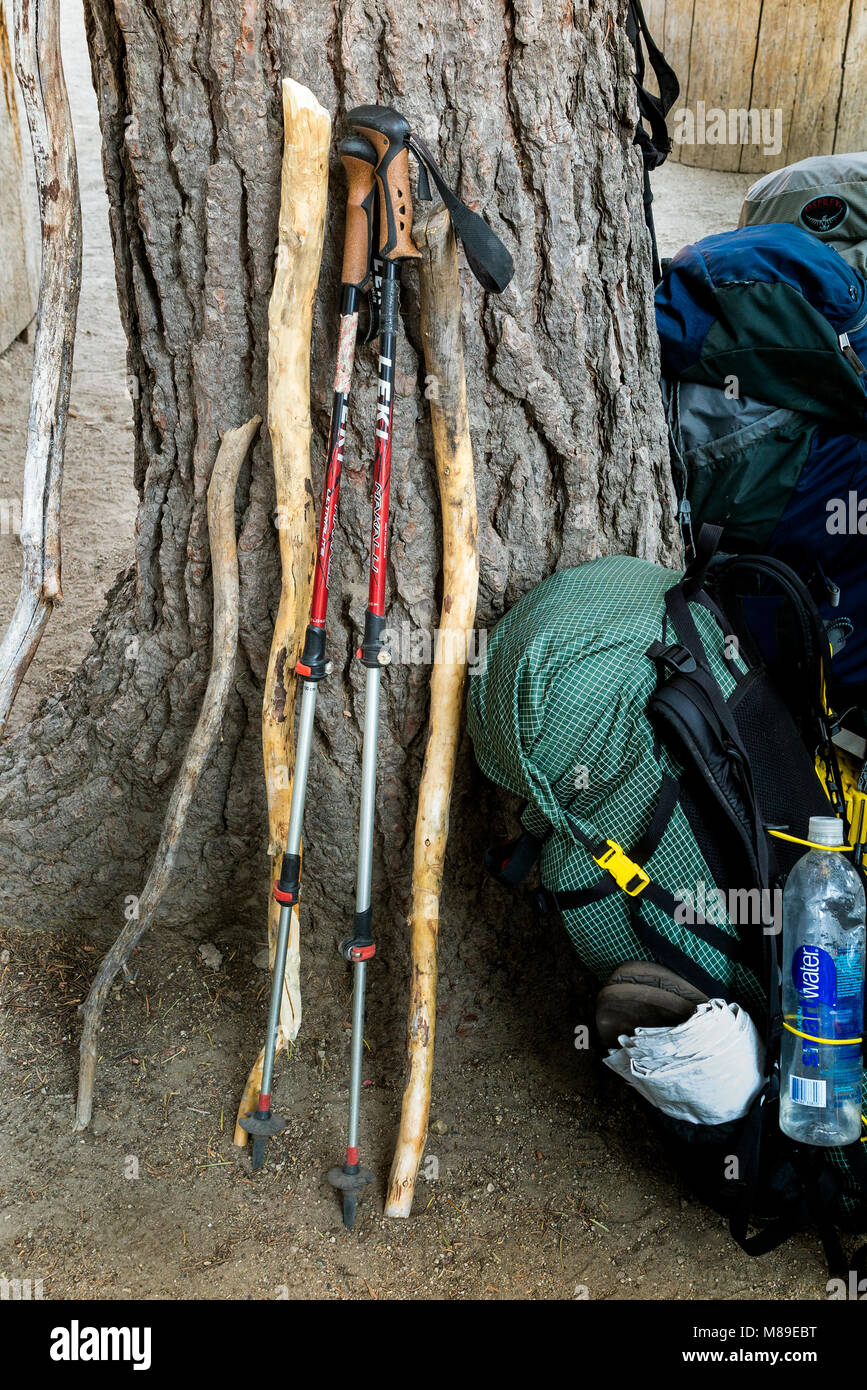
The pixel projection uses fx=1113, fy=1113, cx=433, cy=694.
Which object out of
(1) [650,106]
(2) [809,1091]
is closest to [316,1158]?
(2) [809,1091]

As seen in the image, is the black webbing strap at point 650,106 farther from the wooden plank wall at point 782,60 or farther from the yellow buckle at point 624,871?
the wooden plank wall at point 782,60

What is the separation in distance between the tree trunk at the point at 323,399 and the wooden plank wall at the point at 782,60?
19.3 feet

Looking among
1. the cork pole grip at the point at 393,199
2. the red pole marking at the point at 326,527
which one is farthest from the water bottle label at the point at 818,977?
the cork pole grip at the point at 393,199

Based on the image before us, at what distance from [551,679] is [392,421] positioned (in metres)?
0.59

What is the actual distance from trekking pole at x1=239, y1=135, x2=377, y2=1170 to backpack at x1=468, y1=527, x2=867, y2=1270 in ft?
1.18

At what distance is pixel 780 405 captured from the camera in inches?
96.3

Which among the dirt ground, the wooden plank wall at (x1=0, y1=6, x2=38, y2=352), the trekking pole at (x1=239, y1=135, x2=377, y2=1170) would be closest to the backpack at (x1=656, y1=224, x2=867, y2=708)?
the trekking pole at (x1=239, y1=135, x2=377, y2=1170)

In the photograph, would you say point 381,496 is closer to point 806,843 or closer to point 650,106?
point 806,843

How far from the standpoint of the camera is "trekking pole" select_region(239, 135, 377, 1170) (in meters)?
1.95

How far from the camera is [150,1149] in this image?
2.29 meters

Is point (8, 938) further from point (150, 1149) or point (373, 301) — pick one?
point (373, 301)

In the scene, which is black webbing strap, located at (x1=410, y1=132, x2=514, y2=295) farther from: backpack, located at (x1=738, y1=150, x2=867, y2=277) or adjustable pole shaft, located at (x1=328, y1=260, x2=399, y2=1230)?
backpack, located at (x1=738, y1=150, x2=867, y2=277)

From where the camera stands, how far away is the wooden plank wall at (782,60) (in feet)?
22.8

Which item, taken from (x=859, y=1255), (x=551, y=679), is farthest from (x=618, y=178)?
(x=859, y=1255)
